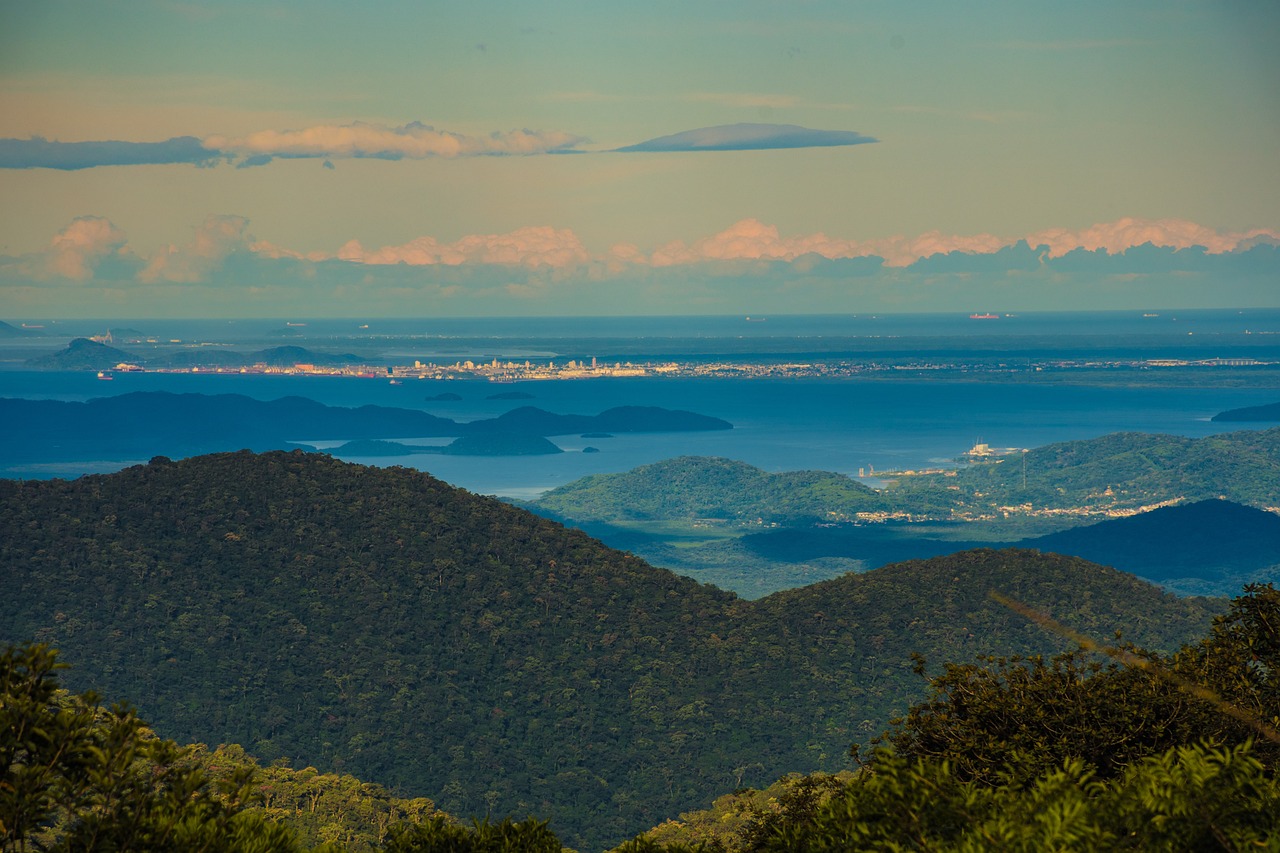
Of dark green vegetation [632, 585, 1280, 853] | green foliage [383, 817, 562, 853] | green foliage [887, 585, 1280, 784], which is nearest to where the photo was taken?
dark green vegetation [632, 585, 1280, 853]

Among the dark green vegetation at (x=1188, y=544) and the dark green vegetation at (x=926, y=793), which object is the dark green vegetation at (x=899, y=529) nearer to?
the dark green vegetation at (x=1188, y=544)

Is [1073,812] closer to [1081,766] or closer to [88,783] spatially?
[1081,766]

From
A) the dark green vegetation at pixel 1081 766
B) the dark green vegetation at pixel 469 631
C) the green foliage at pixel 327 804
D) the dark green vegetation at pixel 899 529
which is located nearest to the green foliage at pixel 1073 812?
the dark green vegetation at pixel 1081 766

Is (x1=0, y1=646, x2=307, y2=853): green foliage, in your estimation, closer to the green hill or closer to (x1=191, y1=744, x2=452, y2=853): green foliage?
(x1=191, y1=744, x2=452, y2=853): green foliage

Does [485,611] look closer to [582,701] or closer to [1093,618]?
[582,701]

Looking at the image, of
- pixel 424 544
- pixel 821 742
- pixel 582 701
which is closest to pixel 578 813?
pixel 582 701

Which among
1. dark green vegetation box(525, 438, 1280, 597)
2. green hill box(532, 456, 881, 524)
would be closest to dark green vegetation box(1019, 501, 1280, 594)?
dark green vegetation box(525, 438, 1280, 597)
